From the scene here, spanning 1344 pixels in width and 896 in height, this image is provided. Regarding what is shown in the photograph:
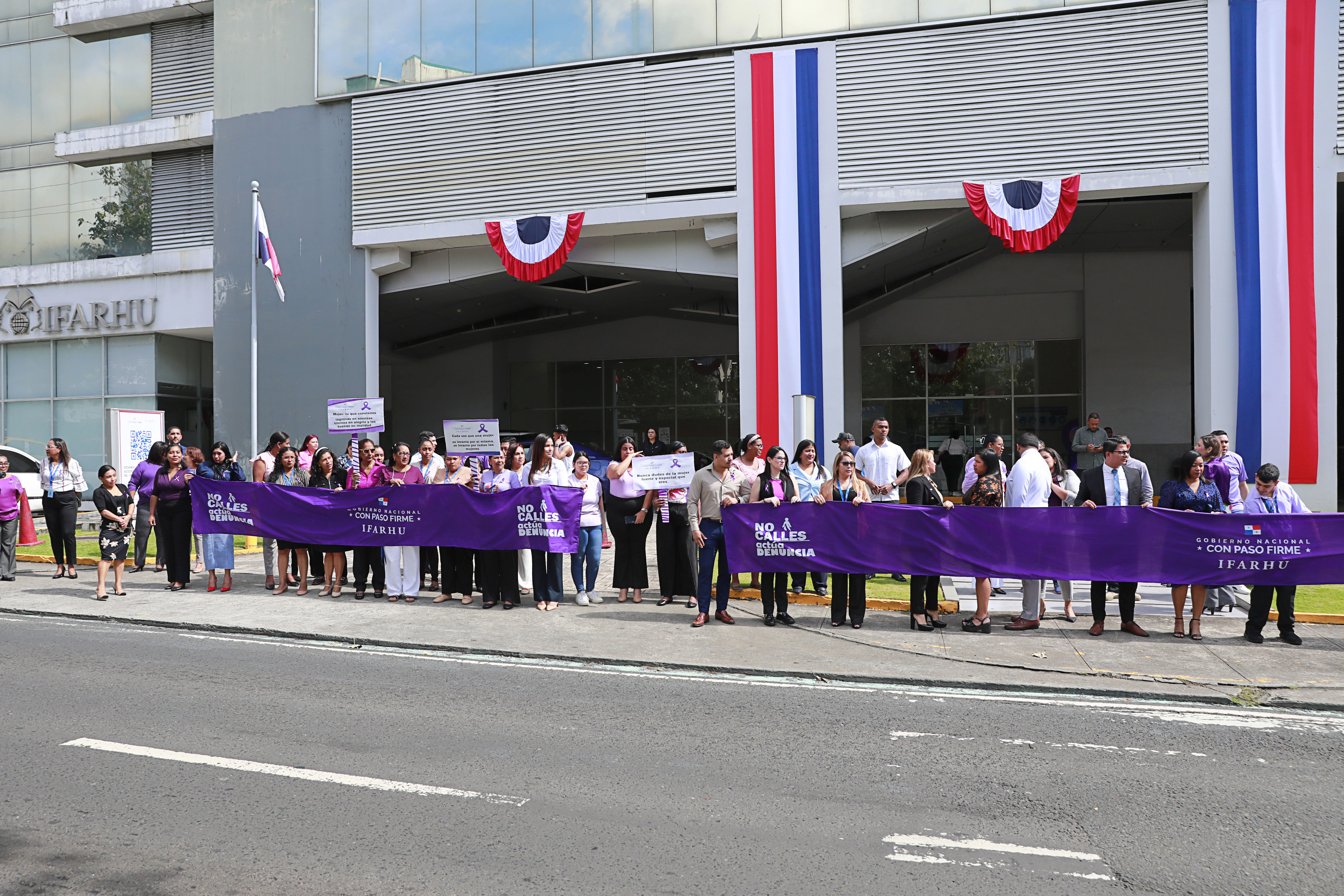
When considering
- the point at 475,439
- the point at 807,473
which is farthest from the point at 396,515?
the point at 807,473

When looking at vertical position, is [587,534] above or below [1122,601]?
above

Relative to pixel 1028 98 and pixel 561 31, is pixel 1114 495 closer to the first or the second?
pixel 1028 98

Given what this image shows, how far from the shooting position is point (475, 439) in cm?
1312

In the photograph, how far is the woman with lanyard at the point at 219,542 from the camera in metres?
12.1

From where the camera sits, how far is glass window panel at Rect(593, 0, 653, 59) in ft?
64.7

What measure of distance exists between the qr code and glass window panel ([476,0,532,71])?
10577 mm

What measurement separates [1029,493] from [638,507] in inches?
171

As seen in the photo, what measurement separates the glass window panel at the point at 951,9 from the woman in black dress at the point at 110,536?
1668 centimetres

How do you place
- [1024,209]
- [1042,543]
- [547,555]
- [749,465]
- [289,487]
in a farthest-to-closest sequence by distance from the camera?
[1024,209]
[289,487]
[547,555]
[749,465]
[1042,543]

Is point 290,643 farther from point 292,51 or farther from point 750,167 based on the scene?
point 292,51

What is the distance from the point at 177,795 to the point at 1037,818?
4388 mm

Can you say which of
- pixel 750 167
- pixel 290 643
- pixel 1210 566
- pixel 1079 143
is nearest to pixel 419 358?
pixel 750 167

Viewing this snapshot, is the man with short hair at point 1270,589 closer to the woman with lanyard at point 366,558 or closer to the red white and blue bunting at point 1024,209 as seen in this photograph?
the red white and blue bunting at point 1024,209

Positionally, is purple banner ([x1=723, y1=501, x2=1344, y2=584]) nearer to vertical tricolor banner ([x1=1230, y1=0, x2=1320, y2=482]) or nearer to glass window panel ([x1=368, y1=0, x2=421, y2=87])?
vertical tricolor banner ([x1=1230, y1=0, x2=1320, y2=482])
